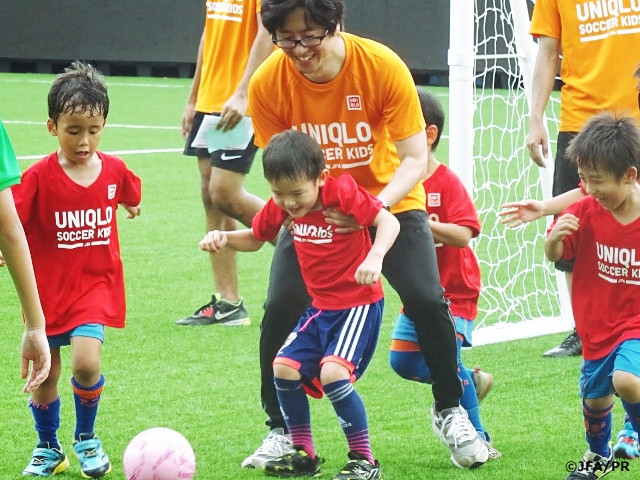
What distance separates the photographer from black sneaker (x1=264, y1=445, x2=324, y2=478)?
434cm

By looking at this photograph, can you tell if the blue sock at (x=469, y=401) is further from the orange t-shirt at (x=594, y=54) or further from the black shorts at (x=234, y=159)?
the black shorts at (x=234, y=159)

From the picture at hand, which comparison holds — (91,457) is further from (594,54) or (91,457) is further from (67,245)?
(594,54)

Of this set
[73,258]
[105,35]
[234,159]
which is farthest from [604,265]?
[105,35]

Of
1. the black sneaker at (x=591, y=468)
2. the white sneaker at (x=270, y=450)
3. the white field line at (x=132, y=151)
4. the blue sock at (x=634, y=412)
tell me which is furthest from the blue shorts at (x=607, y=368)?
the white field line at (x=132, y=151)

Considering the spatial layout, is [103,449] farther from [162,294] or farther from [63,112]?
[162,294]

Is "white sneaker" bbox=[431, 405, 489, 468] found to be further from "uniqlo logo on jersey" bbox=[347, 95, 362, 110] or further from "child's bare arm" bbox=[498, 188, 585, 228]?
"uniqlo logo on jersey" bbox=[347, 95, 362, 110]

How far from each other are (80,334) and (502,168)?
5.39 m

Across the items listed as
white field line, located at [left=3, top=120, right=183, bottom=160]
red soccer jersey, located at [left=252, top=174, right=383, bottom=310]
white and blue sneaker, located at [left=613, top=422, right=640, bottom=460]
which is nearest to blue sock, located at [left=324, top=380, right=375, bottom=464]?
red soccer jersey, located at [left=252, top=174, right=383, bottom=310]

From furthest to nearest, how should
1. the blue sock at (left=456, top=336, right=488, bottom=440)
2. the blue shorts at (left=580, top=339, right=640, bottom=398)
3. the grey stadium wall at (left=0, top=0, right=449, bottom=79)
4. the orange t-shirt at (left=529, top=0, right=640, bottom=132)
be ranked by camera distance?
1. the grey stadium wall at (left=0, top=0, right=449, bottom=79)
2. the orange t-shirt at (left=529, top=0, right=640, bottom=132)
3. the blue sock at (left=456, top=336, right=488, bottom=440)
4. the blue shorts at (left=580, top=339, right=640, bottom=398)

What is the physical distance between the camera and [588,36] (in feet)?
18.4

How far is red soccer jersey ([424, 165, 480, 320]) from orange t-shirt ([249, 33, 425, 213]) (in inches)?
13.1

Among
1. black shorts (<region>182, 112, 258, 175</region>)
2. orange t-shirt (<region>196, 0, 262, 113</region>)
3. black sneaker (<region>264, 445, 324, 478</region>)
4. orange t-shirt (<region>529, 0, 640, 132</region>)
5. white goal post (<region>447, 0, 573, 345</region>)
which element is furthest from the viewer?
orange t-shirt (<region>196, 0, 262, 113</region>)

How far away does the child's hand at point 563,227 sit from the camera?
4102 mm

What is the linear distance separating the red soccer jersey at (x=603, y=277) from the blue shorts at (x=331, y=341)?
0.70 m
